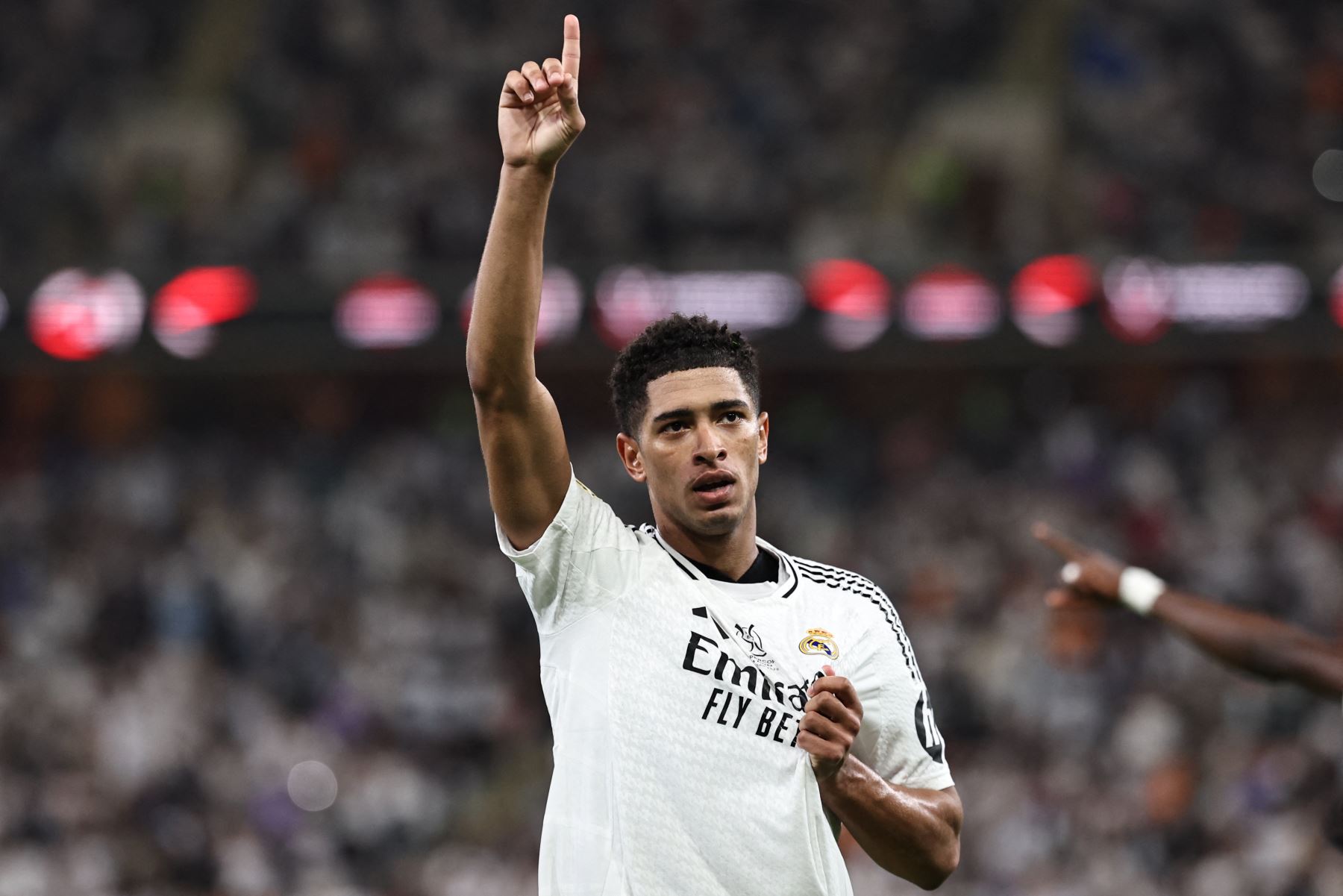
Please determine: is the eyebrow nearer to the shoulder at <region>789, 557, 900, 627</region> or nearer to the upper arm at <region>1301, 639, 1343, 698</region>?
the shoulder at <region>789, 557, 900, 627</region>

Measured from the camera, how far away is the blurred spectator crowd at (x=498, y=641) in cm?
1227

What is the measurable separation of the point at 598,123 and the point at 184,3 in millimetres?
5242

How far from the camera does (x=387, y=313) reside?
1430 centimetres

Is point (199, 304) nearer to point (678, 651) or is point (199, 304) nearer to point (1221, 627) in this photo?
point (1221, 627)

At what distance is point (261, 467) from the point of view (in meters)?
16.1

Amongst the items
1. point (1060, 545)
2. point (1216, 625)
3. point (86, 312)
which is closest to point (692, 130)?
point (86, 312)

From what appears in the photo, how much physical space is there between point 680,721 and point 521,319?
2.75 feet

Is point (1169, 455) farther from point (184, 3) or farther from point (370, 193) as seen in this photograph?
point (184, 3)

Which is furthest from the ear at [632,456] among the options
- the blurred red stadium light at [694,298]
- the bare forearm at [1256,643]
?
the blurred red stadium light at [694,298]

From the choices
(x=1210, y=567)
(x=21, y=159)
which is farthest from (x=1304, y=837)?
(x=21, y=159)

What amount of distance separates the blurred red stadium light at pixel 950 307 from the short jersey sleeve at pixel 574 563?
36.9ft

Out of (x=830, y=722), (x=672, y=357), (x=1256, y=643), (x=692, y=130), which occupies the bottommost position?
(x=1256, y=643)

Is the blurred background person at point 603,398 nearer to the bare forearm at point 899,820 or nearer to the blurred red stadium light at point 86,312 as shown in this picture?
the blurred red stadium light at point 86,312

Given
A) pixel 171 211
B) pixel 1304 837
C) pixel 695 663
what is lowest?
pixel 1304 837
